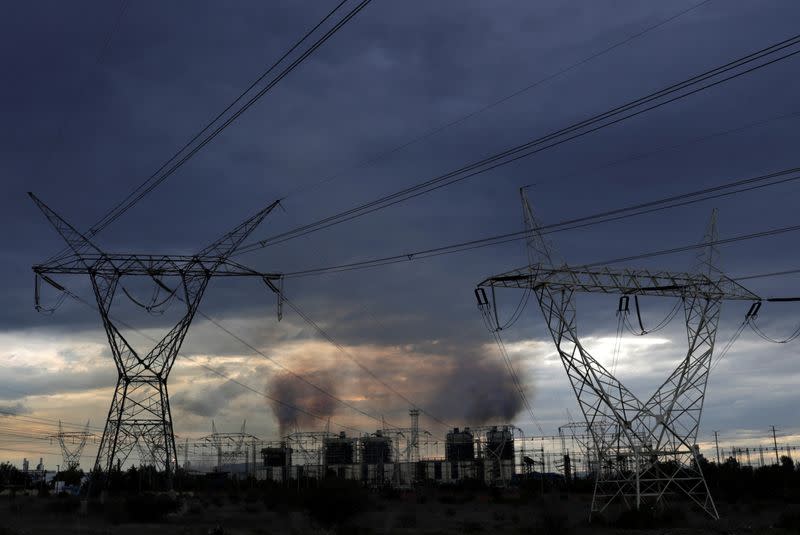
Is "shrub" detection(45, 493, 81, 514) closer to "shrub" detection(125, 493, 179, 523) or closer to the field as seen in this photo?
the field

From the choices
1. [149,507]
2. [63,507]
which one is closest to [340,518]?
[149,507]

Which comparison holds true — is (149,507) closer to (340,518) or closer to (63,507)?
(63,507)

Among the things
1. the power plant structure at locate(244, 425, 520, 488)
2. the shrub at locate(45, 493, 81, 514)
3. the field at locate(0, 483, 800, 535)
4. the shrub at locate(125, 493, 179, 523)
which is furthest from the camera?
the power plant structure at locate(244, 425, 520, 488)

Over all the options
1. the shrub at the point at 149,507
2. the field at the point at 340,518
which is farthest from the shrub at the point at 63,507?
the shrub at the point at 149,507

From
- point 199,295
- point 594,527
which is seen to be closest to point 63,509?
point 199,295

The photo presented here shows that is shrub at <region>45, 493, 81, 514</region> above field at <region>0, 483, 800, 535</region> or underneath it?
above

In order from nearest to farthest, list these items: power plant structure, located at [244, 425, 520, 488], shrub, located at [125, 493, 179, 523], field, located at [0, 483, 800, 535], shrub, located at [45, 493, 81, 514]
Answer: field, located at [0, 483, 800, 535]
shrub, located at [125, 493, 179, 523]
shrub, located at [45, 493, 81, 514]
power plant structure, located at [244, 425, 520, 488]

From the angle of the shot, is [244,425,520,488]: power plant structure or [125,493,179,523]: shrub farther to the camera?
[244,425,520,488]: power plant structure

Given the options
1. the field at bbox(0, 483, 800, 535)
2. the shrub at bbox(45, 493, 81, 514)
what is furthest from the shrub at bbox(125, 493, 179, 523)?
the shrub at bbox(45, 493, 81, 514)

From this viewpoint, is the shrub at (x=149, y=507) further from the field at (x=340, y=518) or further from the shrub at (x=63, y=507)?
the shrub at (x=63, y=507)

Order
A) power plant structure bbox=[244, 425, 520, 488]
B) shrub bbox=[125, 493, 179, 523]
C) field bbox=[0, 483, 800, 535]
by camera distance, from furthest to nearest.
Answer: power plant structure bbox=[244, 425, 520, 488] < shrub bbox=[125, 493, 179, 523] < field bbox=[0, 483, 800, 535]

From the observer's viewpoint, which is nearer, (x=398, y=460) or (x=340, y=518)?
(x=340, y=518)

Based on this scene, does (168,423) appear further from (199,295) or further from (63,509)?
(63,509)

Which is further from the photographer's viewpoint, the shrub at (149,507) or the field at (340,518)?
the shrub at (149,507)
